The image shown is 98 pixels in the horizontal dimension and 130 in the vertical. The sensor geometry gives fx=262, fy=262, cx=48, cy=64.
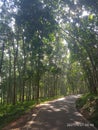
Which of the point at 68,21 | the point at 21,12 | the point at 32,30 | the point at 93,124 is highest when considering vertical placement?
the point at 68,21

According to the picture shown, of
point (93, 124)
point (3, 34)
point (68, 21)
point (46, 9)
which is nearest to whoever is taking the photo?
point (93, 124)

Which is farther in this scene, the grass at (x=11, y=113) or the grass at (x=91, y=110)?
the grass at (x=11, y=113)

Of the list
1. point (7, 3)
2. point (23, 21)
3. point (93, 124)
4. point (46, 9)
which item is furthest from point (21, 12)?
point (93, 124)

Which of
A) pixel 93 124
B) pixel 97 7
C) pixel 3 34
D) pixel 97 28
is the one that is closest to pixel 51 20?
pixel 97 7

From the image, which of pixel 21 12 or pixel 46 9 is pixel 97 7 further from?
pixel 21 12

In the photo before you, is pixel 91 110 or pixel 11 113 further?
pixel 11 113

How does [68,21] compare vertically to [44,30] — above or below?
above

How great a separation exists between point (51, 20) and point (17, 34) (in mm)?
15346

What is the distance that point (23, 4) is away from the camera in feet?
64.5

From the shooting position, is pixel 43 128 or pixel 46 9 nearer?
pixel 43 128

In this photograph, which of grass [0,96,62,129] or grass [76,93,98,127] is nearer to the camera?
grass [76,93,98,127]

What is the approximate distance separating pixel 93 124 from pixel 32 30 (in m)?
8.64

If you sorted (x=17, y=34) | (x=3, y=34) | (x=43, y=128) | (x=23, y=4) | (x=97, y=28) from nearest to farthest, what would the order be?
(x=43, y=128), (x=23, y=4), (x=97, y=28), (x=3, y=34), (x=17, y=34)

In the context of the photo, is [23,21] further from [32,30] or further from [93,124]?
[93,124]
